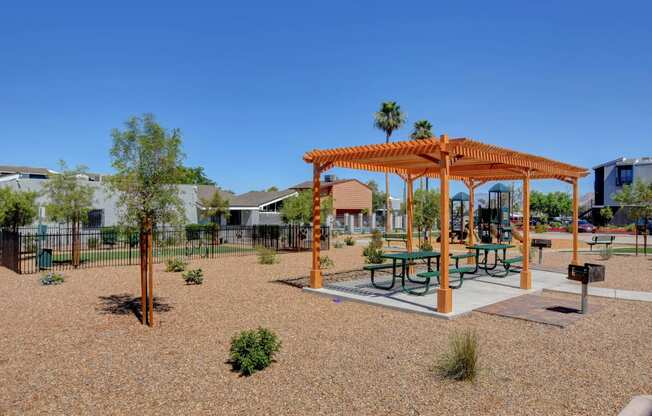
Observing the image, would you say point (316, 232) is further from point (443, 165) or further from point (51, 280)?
point (51, 280)

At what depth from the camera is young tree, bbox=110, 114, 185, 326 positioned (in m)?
7.46

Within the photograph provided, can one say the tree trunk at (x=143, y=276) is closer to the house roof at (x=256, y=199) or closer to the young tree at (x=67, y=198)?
the young tree at (x=67, y=198)

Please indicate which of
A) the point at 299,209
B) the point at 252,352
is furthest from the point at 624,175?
the point at 252,352

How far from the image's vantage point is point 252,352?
5469mm

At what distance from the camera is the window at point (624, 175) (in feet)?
171

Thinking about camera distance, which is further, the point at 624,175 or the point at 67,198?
the point at 624,175

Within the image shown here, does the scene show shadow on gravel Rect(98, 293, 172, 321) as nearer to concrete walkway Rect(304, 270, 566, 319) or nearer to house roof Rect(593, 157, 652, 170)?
concrete walkway Rect(304, 270, 566, 319)

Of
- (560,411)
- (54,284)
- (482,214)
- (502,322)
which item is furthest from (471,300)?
(482,214)

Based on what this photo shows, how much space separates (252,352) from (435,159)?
561cm

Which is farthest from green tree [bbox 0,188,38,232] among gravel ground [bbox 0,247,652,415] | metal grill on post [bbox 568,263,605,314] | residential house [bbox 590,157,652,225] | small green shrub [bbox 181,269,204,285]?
residential house [bbox 590,157,652,225]

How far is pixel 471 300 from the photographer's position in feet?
31.1

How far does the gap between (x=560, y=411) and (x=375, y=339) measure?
2.86 metres

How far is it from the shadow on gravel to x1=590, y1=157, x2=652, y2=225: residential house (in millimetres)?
54808

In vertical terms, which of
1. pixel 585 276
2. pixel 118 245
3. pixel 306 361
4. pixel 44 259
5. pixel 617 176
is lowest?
pixel 306 361
